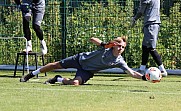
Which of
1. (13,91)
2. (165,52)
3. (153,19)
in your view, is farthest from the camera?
(165,52)

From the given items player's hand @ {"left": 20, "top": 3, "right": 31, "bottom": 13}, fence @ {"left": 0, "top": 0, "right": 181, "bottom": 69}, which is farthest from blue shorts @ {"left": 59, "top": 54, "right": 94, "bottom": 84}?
fence @ {"left": 0, "top": 0, "right": 181, "bottom": 69}

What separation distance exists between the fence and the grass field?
9.06 feet

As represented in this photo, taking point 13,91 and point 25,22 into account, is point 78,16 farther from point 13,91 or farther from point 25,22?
point 13,91

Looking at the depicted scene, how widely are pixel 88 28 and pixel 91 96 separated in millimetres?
6168

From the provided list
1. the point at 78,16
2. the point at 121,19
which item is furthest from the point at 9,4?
the point at 121,19

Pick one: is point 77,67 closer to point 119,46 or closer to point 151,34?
point 119,46

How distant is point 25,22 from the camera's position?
1374 centimetres

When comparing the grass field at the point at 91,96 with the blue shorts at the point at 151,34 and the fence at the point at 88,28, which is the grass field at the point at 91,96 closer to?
the blue shorts at the point at 151,34

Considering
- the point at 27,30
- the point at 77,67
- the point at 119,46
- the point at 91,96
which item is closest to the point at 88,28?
the point at 27,30

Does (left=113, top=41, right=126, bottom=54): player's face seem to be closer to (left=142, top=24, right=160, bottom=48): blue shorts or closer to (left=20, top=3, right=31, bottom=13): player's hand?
(left=142, top=24, right=160, bottom=48): blue shorts

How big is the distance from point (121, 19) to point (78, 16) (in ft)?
3.58

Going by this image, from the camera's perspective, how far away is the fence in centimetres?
1523

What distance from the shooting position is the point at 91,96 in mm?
9641

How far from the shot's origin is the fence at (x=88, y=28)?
1523 cm
